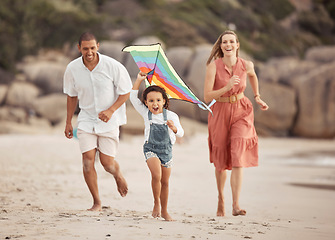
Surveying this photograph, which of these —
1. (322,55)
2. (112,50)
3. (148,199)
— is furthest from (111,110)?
(322,55)

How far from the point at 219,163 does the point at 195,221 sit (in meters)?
0.98

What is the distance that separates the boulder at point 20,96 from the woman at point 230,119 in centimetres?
1730

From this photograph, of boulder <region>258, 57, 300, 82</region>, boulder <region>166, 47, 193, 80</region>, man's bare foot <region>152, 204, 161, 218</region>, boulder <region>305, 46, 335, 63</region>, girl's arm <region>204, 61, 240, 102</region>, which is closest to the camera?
man's bare foot <region>152, 204, 161, 218</region>

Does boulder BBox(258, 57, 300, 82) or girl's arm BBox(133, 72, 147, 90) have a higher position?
boulder BBox(258, 57, 300, 82)

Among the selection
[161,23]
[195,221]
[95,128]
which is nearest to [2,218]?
[95,128]

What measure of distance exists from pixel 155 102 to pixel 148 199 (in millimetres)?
2263

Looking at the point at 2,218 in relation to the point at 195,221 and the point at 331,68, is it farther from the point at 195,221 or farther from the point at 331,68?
the point at 331,68

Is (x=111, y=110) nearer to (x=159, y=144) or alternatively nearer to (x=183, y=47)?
(x=159, y=144)

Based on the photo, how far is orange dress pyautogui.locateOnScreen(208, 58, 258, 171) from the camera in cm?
603

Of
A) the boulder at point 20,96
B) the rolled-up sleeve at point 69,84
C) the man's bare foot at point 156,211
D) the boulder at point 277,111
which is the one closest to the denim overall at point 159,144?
the man's bare foot at point 156,211

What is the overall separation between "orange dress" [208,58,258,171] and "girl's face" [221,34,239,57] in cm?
11

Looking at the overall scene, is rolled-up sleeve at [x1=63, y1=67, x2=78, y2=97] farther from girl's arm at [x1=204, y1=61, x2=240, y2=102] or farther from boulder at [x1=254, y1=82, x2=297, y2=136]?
boulder at [x1=254, y1=82, x2=297, y2=136]

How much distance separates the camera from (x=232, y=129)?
6098 millimetres

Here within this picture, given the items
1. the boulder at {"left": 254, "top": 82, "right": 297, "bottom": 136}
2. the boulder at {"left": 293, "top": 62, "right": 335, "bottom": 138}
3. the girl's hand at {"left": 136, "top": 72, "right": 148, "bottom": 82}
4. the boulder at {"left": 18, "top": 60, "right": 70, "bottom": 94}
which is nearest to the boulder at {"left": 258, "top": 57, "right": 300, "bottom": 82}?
the boulder at {"left": 254, "top": 82, "right": 297, "bottom": 136}
